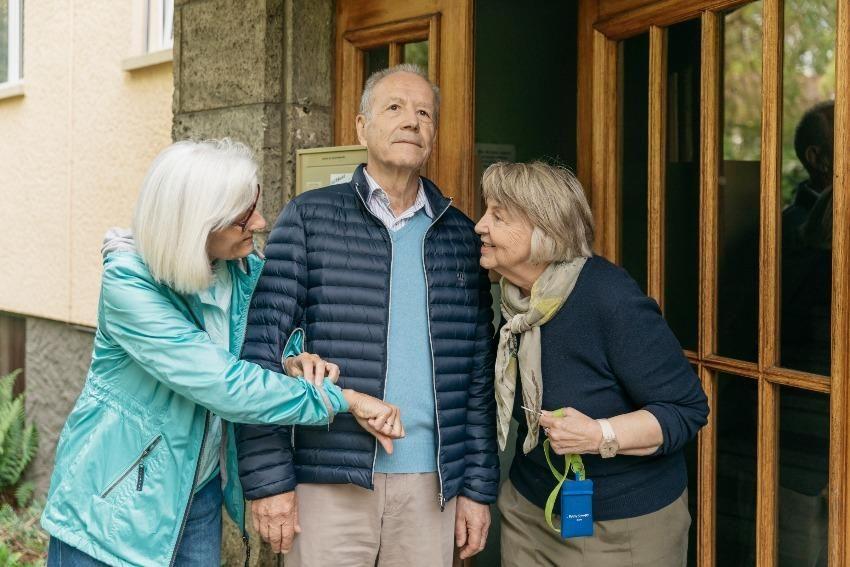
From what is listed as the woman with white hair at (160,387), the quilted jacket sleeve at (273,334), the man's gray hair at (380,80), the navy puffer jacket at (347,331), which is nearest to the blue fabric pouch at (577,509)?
the navy puffer jacket at (347,331)

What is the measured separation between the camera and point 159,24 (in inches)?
219

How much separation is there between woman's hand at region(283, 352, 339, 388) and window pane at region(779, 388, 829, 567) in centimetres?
118

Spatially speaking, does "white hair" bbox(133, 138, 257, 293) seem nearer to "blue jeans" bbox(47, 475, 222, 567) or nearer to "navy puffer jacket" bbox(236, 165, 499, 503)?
"navy puffer jacket" bbox(236, 165, 499, 503)

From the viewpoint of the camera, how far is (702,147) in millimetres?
2586

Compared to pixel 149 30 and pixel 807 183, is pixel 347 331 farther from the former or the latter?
pixel 149 30

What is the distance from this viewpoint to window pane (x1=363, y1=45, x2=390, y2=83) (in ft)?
11.6

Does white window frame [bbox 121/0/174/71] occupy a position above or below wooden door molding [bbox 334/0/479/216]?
above

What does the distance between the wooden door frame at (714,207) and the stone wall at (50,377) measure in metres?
4.16

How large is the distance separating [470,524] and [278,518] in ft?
1.86

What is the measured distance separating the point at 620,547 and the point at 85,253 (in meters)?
4.75

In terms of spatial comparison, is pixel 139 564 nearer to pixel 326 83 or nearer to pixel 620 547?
pixel 620 547

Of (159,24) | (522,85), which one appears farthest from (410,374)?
(159,24)

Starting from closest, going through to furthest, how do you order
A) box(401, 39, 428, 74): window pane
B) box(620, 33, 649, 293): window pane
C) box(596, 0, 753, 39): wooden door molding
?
box(596, 0, 753, 39): wooden door molding, box(620, 33, 649, 293): window pane, box(401, 39, 428, 74): window pane

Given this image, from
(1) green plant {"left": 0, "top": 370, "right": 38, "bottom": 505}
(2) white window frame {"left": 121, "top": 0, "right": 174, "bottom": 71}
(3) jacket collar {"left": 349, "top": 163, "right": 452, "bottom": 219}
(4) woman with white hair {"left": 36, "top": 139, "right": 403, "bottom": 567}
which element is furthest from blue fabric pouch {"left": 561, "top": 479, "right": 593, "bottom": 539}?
(1) green plant {"left": 0, "top": 370, "right": 38, "bottom": 505}
